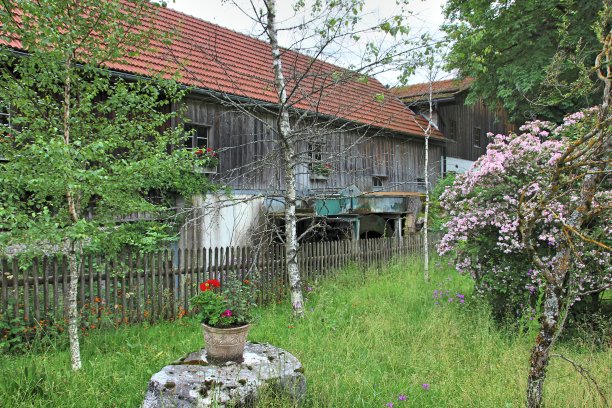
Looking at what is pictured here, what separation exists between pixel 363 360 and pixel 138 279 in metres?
3.63

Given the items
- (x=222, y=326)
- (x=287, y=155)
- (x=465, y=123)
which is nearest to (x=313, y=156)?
(x=287, y=155)

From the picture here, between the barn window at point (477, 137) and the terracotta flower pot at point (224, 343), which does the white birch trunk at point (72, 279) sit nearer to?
the terracotta flower pot at point (224, 343)

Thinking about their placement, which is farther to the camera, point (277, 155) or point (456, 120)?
point (456, 120)

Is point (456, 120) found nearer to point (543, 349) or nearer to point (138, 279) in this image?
point (138, 279)

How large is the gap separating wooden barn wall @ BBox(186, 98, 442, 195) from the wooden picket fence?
1.51 metres

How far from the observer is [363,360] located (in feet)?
14.4

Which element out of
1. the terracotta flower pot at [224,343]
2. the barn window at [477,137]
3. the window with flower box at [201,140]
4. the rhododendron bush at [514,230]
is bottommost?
the terracotta flower pot at [224,343]

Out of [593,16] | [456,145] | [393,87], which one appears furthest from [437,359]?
[456,145]

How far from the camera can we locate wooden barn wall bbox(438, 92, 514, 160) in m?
20.2

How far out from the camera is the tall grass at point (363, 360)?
3527mm

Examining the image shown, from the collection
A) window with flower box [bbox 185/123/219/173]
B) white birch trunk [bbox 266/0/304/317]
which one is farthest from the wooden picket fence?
window with flower box [bbox 185/123/219/173]

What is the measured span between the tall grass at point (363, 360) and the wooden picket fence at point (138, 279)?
420 mm

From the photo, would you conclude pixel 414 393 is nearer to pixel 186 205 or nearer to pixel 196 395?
pixel 196 395

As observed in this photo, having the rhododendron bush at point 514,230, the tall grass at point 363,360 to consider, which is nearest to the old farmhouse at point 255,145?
the rhododendron bush at point 514,230
